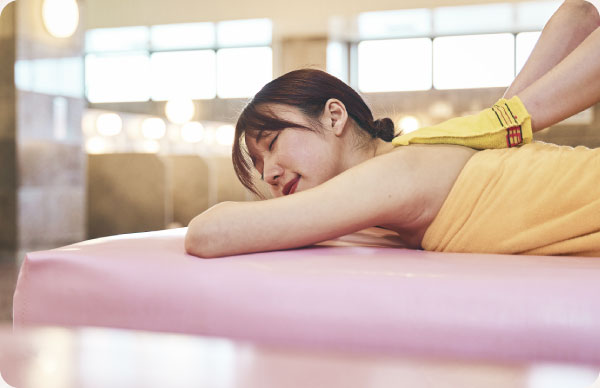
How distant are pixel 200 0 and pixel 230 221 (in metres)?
6.86

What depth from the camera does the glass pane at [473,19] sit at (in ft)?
23.1

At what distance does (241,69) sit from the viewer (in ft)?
30.6

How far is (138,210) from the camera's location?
4551 millimetres

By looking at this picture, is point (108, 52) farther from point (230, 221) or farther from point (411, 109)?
point (230, 221)

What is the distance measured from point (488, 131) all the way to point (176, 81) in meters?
9.07

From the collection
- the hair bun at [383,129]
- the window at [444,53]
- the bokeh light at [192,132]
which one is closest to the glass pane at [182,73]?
the window at [444,53]

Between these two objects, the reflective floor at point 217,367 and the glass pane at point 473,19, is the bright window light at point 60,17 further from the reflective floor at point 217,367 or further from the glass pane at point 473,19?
the glass pane at point 473,19

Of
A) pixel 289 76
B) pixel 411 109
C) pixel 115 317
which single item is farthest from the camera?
pixel 411 109

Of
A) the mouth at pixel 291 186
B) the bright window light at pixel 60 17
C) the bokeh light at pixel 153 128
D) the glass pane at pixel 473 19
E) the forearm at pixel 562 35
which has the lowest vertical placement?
the mouth at pixel 291 186

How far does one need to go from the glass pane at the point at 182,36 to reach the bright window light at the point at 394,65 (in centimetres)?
245

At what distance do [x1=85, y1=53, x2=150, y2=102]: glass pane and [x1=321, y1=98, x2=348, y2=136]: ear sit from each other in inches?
350

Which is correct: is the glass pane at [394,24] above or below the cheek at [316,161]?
above

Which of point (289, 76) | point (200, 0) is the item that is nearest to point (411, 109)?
point (200, 0)

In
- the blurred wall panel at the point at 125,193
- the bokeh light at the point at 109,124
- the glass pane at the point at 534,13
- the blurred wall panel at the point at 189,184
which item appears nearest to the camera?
the blurred wall panel at the point at 125,193
